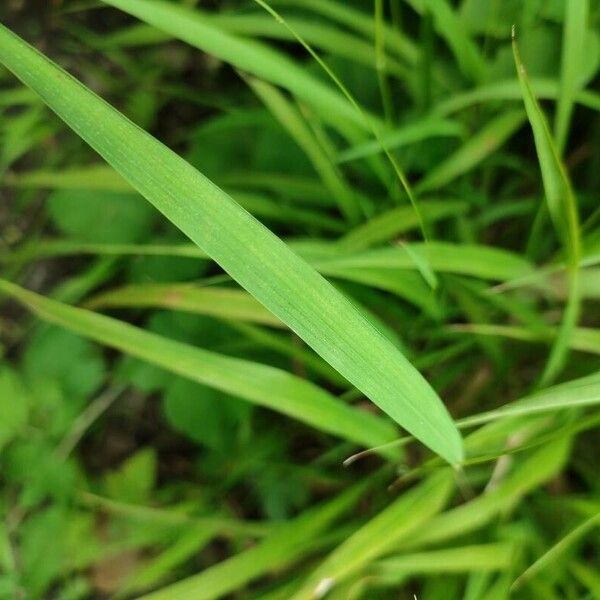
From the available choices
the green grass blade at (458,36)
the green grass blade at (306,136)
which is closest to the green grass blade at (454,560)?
the green grass blade at (306,136)

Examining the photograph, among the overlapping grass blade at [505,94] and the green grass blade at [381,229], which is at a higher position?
the overlapping grass blade at [505,94]

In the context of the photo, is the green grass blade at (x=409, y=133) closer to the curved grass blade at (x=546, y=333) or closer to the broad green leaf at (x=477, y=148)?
the broad green leaf at (x=477, y=148)

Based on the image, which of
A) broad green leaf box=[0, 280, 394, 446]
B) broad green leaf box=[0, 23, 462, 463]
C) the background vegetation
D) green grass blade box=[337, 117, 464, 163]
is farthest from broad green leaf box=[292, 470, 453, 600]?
green grass blade box=[337, 117, 464, 163]

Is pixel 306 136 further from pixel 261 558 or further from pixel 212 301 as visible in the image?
pixel 261 558

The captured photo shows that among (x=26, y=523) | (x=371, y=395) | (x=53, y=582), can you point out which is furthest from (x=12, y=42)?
(x=53, y=582)

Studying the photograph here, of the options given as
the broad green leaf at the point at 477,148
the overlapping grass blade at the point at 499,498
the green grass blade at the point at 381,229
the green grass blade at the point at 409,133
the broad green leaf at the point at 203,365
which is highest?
the green grass blade at the point at 409,133

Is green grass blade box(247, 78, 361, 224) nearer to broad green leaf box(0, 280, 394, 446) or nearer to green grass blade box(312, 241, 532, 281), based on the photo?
green grass blade box(312, 241, 532, 281)

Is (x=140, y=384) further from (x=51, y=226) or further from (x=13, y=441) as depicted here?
(x=51, y=226)
